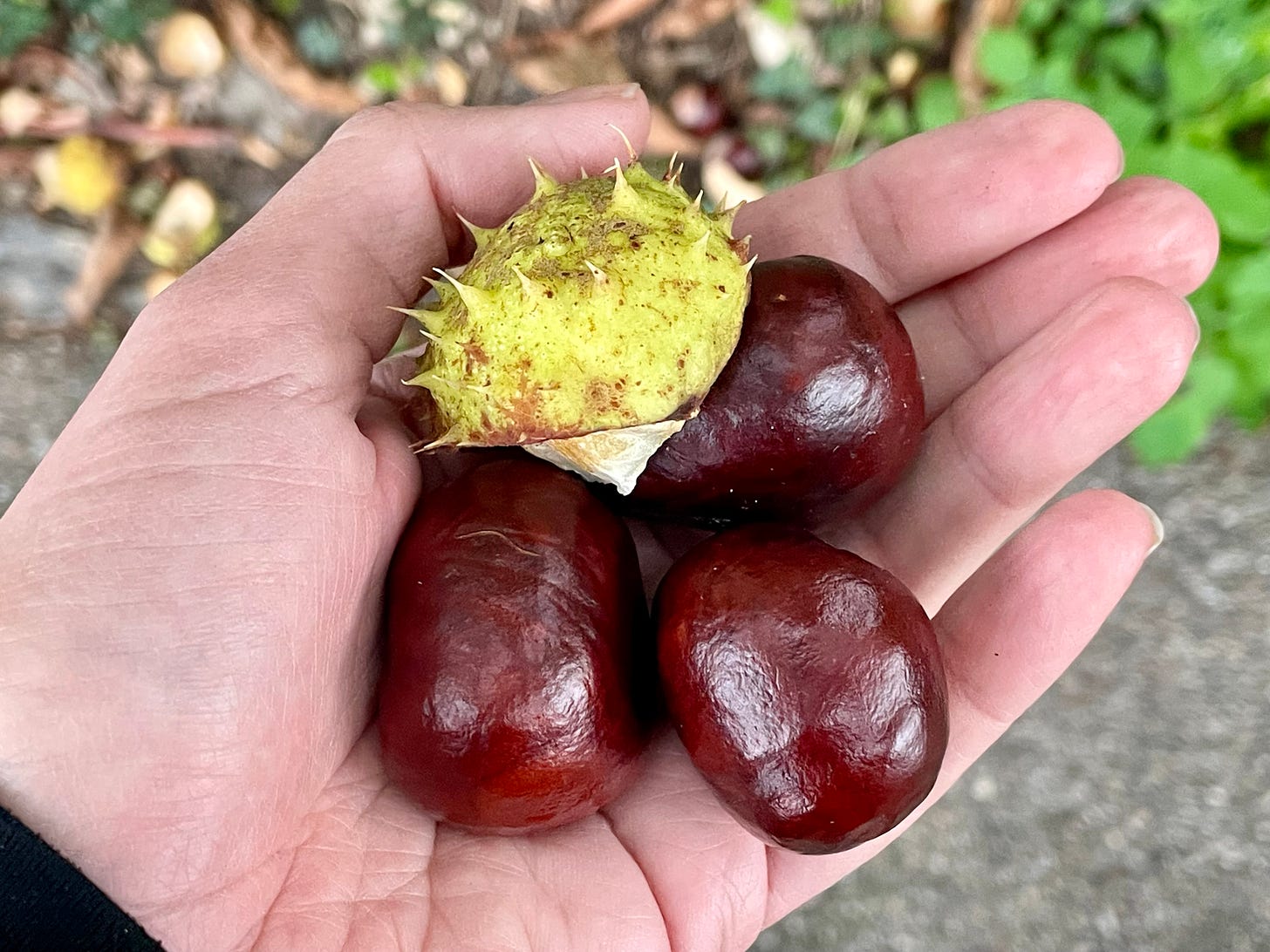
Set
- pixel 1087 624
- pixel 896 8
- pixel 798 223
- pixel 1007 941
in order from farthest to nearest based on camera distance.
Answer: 1. pixel 896 8
2. pixel 1007 941
3. pixel 798 223
4. pixel 1087 624

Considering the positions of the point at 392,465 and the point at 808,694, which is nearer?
the point at 808,694

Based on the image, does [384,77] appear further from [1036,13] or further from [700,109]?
[1036,13]

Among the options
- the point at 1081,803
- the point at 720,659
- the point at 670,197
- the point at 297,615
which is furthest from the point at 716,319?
the point at 1081,803

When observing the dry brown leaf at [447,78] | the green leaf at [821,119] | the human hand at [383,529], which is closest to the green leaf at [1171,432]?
the human hand at [383,529]

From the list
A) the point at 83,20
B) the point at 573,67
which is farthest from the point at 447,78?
the point at 83,20

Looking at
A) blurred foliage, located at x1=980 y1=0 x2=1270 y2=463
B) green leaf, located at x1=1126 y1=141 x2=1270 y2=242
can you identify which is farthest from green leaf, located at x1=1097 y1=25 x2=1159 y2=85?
green leaf, located at x1=1126 y1=141 x2=1270 y2=242

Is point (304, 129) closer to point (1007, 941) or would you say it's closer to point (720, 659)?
point (720, 659)
